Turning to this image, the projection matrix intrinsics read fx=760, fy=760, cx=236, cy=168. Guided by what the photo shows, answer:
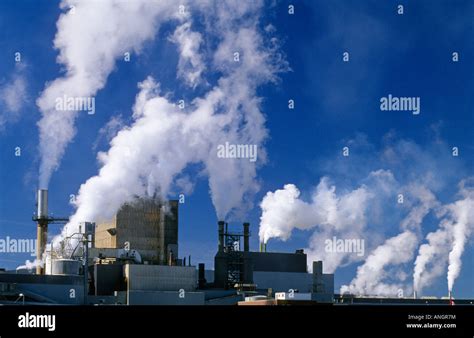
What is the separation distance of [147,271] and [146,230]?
41.7 ft

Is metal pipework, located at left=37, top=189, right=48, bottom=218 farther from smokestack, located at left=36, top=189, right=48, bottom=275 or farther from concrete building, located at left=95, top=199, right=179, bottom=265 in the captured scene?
concrete building, located at left=95, top=199, right=179, bottom=265

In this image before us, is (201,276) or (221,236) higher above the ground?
(221,236)

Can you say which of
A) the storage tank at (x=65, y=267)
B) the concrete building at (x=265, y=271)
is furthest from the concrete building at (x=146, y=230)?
the storage tank at (x=65, y=267)

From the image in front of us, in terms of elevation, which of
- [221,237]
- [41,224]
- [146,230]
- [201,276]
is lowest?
[201,276]

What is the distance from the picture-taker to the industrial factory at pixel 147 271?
223 ft

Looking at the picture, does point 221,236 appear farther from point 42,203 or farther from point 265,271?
point 42,203

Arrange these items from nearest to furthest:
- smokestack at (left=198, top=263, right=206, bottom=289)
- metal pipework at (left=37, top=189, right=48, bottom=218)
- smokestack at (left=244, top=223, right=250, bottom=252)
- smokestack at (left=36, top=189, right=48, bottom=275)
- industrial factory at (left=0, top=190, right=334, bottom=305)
→ 1. industrial factory at (left=0, top=190, right=334, bottom=305)
2. smokestack at (left=36, top=189, right=48, bottom=275)
3. metal pipework at (left=37, top=189, right=48, bottom=218)
4. smokestack at (left=198, top=263, right=206, bottom=289)
5. smokestack at (left=244, top=223, right=250, bottom=252)

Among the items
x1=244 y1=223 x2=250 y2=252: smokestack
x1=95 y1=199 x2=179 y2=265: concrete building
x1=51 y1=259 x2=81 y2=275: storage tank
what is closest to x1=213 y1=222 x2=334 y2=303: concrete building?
x1=244 y1=223 x2=250 y2=252: smokestack

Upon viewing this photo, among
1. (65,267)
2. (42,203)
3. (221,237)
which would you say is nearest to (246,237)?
(221,237)

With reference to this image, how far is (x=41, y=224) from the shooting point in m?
76.4

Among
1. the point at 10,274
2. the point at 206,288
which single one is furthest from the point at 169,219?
the point at 10,274

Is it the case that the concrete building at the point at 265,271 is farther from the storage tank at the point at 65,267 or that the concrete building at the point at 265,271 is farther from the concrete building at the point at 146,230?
the storage tank at the point at 65,267

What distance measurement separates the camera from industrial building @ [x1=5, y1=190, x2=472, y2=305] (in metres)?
67.9
